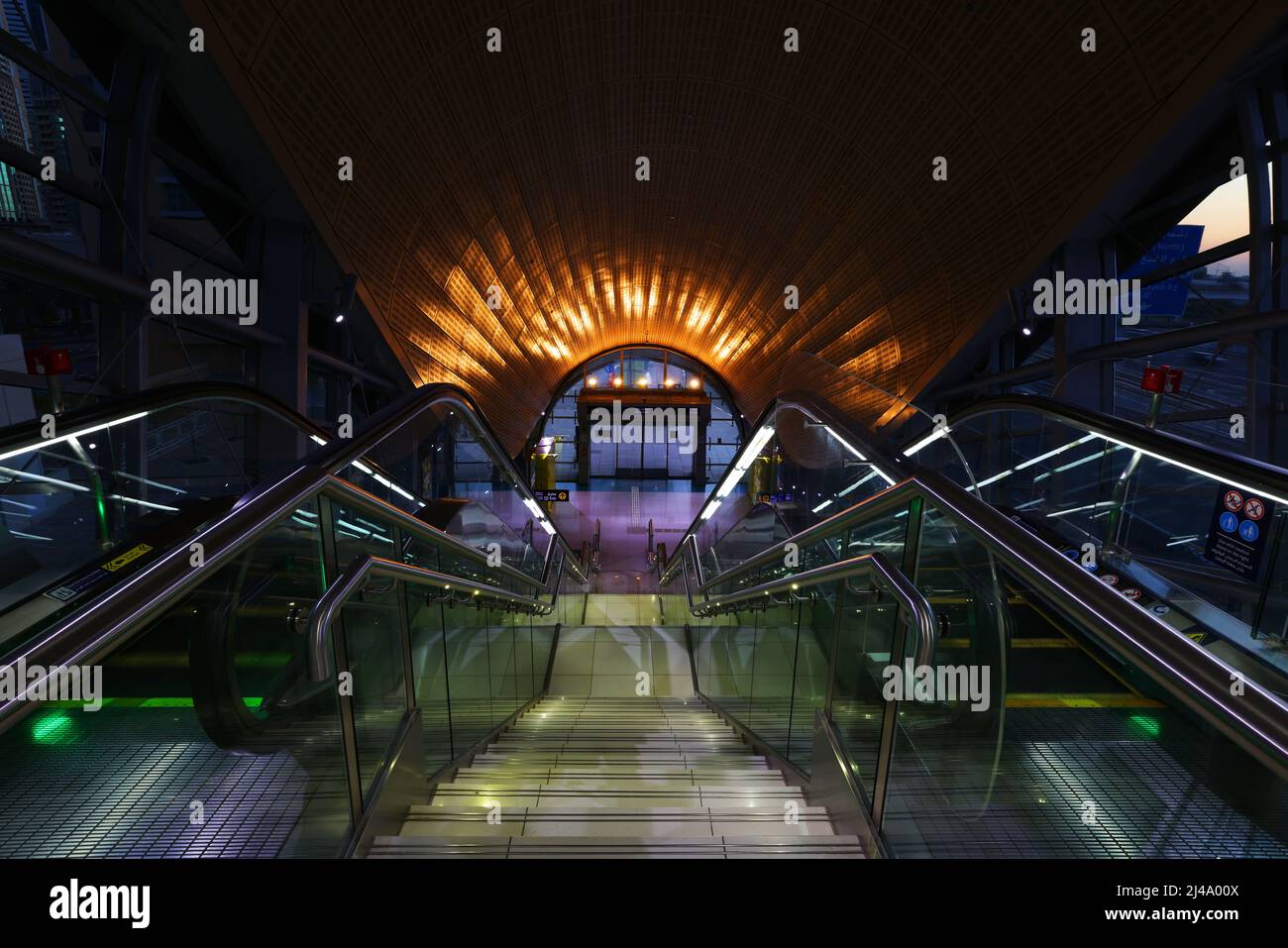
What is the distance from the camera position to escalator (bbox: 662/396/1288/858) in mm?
1084

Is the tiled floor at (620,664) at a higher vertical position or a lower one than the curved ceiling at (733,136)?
lower

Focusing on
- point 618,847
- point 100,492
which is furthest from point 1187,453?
point 100,492

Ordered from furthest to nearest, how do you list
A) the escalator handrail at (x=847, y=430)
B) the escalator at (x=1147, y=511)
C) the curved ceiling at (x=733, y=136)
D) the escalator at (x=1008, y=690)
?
the curved ceiling at (x=733, y=136) < the escalator at (x=1147, y=511) < the escalator handrail at (x=847, y=430) < the escalator at (x=1008, y=690)

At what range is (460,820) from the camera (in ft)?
6.80

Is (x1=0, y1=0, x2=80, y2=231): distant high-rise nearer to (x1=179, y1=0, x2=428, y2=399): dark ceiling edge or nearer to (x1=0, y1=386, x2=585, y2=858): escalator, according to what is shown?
(x1=179, y1=0, x2=428, y2=399): dark ceiling edge

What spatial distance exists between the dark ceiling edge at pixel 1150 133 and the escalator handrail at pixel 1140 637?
Answer: 6.14 feet

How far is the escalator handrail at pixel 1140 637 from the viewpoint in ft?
3.01

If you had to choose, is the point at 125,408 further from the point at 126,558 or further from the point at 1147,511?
the point at 1147,511

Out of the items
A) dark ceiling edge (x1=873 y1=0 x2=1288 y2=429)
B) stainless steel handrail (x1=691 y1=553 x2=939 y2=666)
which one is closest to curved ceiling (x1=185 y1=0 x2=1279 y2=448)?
dark ceiling edge (x1=873 y1=0 x2=1288 y2=429)

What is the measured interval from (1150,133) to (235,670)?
7943 mm

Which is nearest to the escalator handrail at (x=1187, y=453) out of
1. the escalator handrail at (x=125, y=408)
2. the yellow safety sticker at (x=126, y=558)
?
the escalator handrail at (x=125, y=408)

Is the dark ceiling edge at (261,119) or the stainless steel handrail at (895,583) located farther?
the dark ceiling edge at (261,119)

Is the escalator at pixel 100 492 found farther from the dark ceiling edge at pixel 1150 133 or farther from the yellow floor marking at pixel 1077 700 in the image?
the dark ceiling edge at pixel 1150 133

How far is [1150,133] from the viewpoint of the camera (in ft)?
20.6
